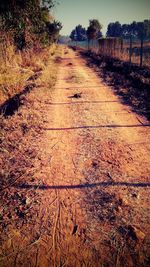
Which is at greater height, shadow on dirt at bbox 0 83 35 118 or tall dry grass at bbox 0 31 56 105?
tall dry grass at bbox 0 31 56 105

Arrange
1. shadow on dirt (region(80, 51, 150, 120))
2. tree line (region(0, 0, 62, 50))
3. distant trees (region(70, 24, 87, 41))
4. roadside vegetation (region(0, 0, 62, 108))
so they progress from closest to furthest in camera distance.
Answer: shadow on dirt (region(80, 51, 150, 120))
roadside vegetation (region(0, 0, 62, 108))
tree line (region(0, 0, 62, 50))
distant trees (region(70, 24, 87, 41))

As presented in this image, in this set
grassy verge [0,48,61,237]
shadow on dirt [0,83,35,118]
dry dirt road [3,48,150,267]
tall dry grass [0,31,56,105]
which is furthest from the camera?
tall dry grass [0,31,56,105]

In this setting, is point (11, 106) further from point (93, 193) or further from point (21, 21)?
point (21, 21)

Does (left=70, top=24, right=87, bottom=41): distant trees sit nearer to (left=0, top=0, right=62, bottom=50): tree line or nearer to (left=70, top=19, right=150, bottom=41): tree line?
(left=70, top=19, right=150, bottom=41): tree line

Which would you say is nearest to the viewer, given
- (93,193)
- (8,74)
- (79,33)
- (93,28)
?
(93,193)

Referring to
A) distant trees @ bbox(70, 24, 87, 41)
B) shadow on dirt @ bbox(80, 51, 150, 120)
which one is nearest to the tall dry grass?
shadow on dirt @ bbox(80, 51, 150, 120)

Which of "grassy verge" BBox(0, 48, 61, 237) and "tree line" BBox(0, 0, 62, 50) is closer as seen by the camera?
"grassy verge" BBox(0, 48, 61, 237)

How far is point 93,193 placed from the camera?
325 centimetres

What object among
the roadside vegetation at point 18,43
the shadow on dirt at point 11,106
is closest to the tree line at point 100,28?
the roadside vegetation at point 18,43

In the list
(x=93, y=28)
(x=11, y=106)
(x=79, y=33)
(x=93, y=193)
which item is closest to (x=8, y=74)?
(x=11, y=106)

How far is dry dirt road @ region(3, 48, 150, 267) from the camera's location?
2445 millimetres

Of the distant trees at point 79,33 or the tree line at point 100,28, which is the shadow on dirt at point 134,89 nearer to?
the tree line at point 100,28

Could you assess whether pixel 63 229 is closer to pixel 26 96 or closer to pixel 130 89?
pixel 26 96

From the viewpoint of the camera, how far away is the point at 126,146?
14.8ft
